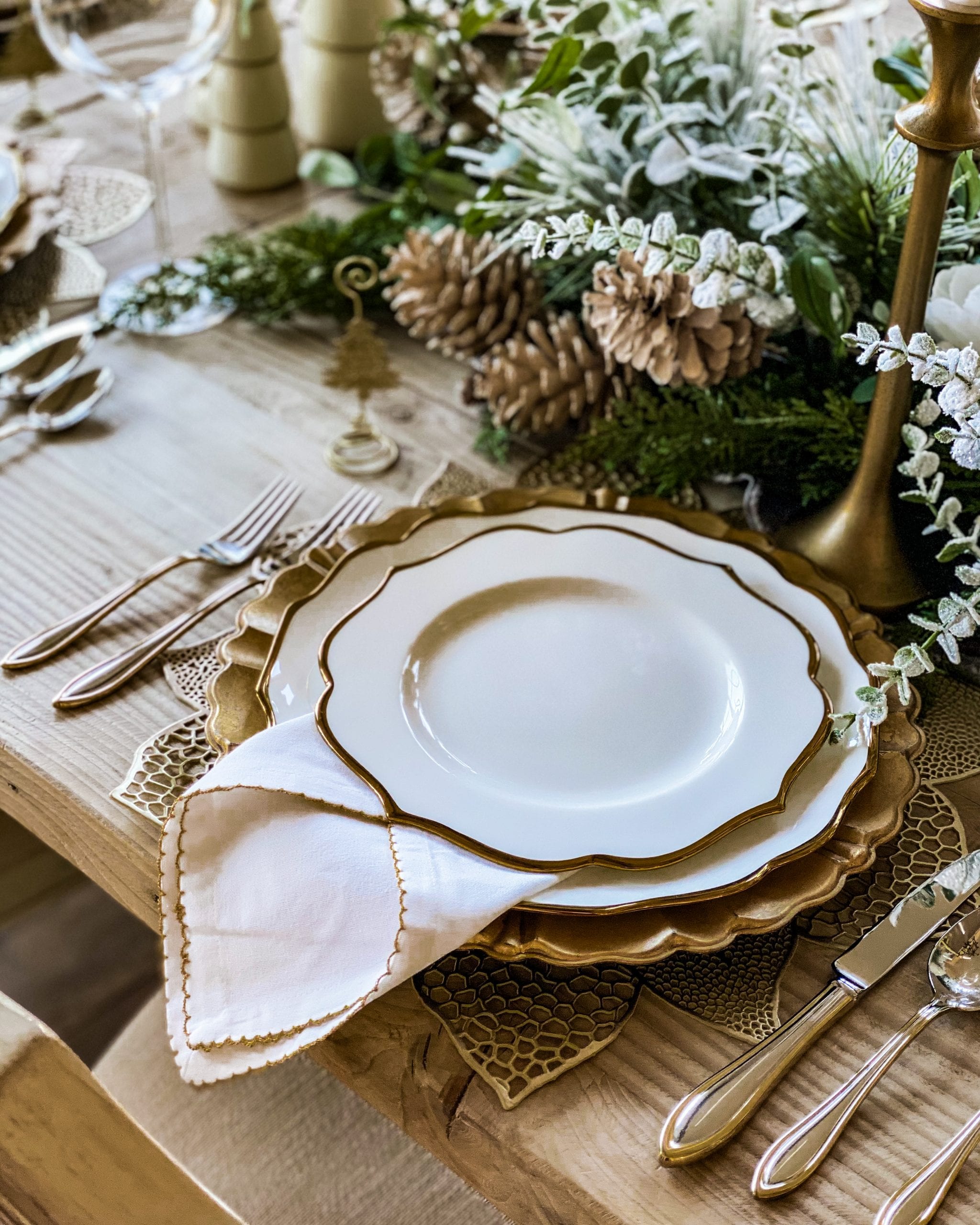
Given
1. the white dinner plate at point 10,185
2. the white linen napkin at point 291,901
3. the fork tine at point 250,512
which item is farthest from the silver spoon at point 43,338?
the white linen napkin at point 291,901

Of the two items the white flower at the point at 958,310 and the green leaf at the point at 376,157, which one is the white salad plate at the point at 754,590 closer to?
the white flower at the point at 958,310

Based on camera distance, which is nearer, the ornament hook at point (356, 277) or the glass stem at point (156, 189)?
the ornament hook at point (356, 277)

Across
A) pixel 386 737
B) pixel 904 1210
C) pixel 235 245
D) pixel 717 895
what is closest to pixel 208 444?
pixel 235 245

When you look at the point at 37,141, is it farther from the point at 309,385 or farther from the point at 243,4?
the point at 309,385

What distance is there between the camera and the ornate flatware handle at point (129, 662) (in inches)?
22.7

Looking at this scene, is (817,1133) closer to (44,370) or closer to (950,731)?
(950,731)

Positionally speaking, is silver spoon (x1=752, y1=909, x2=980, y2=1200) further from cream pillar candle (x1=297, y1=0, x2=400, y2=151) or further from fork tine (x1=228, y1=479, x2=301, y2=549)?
cream pillar candle (x1=297, y1=0, x2=400, y2=151)

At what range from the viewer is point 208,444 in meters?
0.77

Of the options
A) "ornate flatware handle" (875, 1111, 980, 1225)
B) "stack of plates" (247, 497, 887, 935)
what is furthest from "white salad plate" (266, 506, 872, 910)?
"ornate flatware handle" (875, 1111, 980, 1225)

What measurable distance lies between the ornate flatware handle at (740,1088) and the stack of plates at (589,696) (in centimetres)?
4

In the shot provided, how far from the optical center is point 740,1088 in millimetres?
408

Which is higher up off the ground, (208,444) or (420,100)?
(420,100)

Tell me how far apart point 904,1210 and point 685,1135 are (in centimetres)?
7

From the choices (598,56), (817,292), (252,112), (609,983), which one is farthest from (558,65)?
(609,983)
